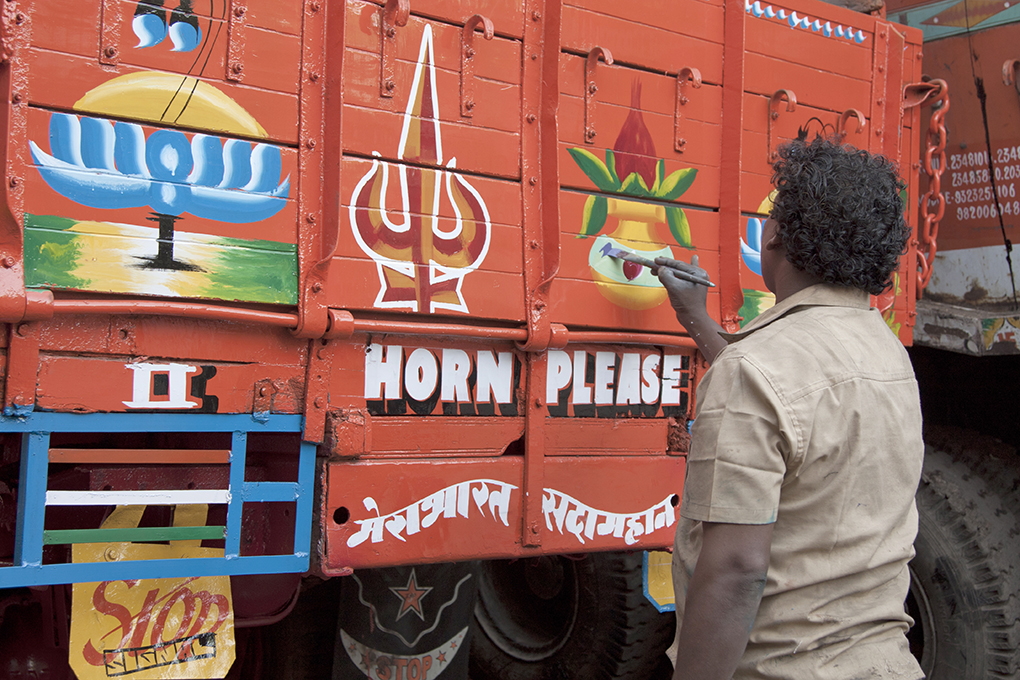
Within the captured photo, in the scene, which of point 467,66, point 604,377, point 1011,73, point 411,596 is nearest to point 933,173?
point 1011,73

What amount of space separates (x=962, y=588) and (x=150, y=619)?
288cm

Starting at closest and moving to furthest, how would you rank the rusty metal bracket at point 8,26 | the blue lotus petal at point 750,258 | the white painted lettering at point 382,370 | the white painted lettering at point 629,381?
1. the rusty metal bracket at point 8,26
2. the white painted lettering at point 382,370
3. the white painted lettering at point 629,381
4. the blue lotus petal at point 750,258

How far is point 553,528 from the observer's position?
8.40 ft

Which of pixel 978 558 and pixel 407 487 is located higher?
pixel 407 487

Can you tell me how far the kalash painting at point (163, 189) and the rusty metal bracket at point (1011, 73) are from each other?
302 cm

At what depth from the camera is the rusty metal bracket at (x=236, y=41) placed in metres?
2.15

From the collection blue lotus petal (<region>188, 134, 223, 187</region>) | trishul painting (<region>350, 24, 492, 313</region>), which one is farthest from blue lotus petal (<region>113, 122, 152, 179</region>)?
trishul painting (<region>350, 24, 492, 313</region>)

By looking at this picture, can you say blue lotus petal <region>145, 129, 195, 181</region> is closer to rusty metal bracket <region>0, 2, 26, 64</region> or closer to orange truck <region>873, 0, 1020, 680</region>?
rusty metal bracket <region>0, 2, 26, 64</region>

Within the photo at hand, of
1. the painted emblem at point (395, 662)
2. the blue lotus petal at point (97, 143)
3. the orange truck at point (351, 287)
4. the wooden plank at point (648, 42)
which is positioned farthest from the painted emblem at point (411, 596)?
the wooden plank at point (648, 42)

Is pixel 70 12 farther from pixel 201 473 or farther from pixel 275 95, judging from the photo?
pixel 201 473

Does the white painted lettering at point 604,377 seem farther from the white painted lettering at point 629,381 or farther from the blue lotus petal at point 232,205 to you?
the blue lotus petal at point 232,205

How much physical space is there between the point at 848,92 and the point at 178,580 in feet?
9.00

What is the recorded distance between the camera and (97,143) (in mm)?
1996

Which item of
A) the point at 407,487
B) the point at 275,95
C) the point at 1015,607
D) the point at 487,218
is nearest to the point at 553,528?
the point at 407,487
